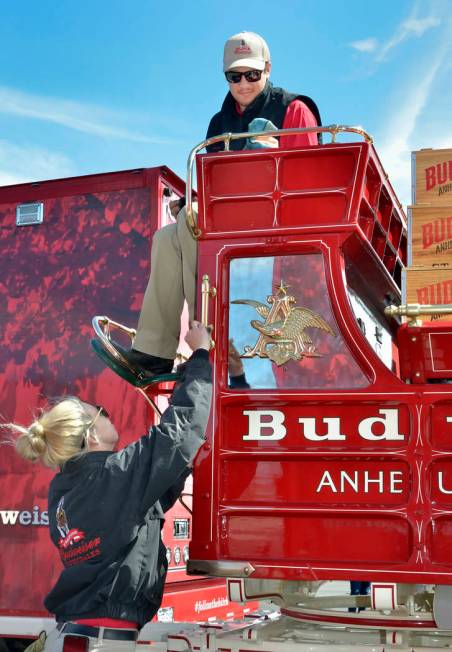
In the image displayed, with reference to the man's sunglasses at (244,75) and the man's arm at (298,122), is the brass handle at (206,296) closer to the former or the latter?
the man's arm at (298,122)

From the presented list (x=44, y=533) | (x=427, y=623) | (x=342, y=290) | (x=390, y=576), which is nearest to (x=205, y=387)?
(x=342, y=290)

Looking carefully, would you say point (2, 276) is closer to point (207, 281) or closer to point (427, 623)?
point (207, 281)

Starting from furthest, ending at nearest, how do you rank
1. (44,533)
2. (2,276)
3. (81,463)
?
(2,276) < (44,533) < (81,463)

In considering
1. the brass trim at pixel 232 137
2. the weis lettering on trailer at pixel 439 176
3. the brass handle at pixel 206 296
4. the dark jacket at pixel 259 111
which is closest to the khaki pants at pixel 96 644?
the brass handle at pixel 206 296

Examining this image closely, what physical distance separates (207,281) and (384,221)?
132 cm

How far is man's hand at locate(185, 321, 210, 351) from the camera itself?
3.75 metres

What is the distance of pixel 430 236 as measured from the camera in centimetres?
409

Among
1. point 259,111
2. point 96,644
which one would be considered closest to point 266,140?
point 259,111

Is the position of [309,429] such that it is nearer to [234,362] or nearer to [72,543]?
[234,362]

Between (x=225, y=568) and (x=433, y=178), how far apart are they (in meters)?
2.07

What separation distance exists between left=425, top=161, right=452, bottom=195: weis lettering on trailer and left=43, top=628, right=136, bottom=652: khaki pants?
247cm

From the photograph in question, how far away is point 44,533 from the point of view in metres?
5.35

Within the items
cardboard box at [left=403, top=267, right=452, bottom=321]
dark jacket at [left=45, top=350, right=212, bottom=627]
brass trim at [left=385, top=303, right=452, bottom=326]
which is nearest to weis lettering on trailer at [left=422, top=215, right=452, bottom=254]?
cardboard box at [left=403, top=267, right=452, bottom=321]

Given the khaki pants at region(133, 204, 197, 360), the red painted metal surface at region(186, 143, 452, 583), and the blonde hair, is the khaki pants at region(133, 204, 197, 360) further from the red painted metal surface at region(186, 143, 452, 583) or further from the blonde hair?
the blonde hair
